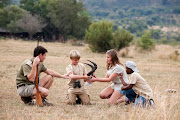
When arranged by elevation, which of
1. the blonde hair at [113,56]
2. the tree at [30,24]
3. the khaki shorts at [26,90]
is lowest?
the khaki shorts at [26,90]

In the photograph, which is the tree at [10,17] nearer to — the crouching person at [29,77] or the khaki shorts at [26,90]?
the crouching person at [29,77]

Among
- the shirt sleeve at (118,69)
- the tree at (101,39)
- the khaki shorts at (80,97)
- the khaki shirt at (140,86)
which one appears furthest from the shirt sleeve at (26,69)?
the tree at (101,39)

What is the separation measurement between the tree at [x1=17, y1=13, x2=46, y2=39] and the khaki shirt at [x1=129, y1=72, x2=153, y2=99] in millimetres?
37278

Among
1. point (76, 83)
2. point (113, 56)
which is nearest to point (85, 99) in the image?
point (76, 83)

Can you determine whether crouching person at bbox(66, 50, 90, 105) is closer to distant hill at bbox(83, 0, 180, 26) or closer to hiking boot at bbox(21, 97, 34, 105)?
hiking boot at bbox(21, 97, 34, 105)

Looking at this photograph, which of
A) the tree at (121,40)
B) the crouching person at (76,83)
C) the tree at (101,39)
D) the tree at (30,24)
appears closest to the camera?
the crouching person at (76,83)

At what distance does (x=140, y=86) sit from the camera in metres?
6.39

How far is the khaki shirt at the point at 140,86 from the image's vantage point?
6.28 meters

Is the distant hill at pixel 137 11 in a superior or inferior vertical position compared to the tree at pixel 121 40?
superior

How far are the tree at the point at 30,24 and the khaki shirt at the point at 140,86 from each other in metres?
37.3

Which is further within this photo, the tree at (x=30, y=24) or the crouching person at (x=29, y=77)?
the tree at (x=30, y=24)

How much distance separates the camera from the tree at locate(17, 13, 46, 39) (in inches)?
1660

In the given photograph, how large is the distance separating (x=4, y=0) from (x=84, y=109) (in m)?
53.4

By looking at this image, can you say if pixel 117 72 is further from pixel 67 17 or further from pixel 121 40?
pixel 67 17
